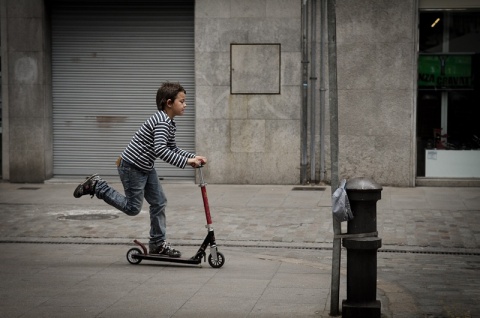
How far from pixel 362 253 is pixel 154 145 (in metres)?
2.70

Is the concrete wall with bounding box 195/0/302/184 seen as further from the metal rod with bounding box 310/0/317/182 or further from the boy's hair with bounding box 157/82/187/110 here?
the boy's hair with bounding box 157/82/187/110

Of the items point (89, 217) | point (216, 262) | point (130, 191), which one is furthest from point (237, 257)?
point (89, 217)

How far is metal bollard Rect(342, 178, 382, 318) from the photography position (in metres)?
6.75

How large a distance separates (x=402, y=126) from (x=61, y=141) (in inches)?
253

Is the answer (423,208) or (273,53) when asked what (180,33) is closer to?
(273,53)

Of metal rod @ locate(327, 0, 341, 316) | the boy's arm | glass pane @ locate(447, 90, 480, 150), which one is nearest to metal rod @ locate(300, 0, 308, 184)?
glass pane @ locate(447, 90, 480, 150)

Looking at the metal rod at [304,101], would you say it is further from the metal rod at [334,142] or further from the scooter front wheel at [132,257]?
the metal rod at [334,142]

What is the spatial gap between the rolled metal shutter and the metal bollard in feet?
34.5

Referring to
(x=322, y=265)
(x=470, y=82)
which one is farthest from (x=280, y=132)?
(x=322, y=265)

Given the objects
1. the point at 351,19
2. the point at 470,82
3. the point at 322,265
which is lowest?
the point at 322,265

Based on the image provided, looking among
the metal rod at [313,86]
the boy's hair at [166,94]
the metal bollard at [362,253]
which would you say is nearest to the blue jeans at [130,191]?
the boy's hair at [166,94]

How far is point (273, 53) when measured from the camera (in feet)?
54.0

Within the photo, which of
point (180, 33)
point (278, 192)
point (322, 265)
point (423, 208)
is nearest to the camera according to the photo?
point (322, 265)

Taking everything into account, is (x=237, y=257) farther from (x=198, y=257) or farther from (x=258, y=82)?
(x=258, y=82)
